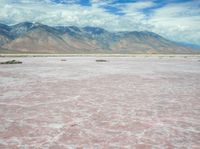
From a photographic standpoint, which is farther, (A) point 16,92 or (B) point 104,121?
(A) point 16,92

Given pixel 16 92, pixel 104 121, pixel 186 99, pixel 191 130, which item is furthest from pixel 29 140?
pixel 186 99

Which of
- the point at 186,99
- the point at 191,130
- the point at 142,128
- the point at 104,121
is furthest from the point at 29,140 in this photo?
the point at 186,99

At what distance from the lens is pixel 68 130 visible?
7.70 m

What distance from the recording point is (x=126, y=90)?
1491 cm

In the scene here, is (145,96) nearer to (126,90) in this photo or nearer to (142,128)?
(126,90)

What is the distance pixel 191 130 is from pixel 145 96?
212 inches

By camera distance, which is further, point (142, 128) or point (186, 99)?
point (186, 99)

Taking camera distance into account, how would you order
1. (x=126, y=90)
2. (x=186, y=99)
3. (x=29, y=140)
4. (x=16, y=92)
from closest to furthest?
1. (x=29, y=140)
2. (x=186, y=99)
3. (x=16, y=92)
4. (x=126, y=90)

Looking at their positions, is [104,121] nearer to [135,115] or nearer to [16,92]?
[135,115]

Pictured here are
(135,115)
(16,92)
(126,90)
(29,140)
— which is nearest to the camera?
(29,140)

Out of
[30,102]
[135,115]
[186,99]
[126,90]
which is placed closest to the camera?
[135,115]

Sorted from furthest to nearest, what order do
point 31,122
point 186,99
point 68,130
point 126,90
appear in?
point 126,90, point 186,99, point 31,122, point 68,130

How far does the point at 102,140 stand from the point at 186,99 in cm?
713

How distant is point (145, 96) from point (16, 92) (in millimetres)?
7222
